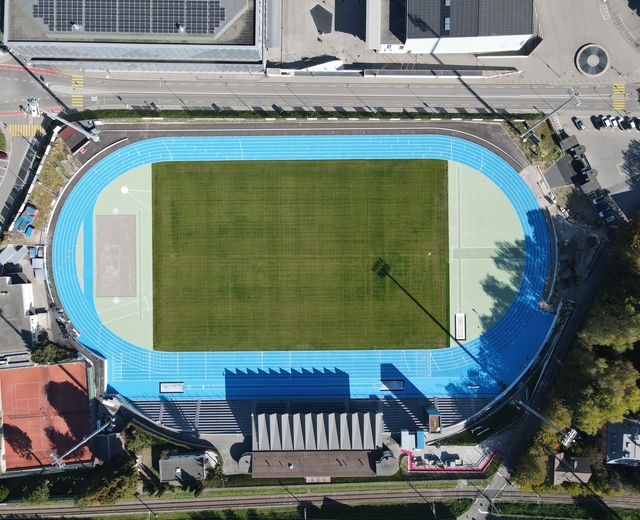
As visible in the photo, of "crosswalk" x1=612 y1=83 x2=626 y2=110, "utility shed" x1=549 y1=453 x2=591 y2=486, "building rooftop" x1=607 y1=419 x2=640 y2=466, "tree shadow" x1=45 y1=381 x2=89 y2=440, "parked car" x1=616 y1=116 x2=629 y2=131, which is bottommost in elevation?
"utility shed" x1=549 y1=453 x2=591 y2=486

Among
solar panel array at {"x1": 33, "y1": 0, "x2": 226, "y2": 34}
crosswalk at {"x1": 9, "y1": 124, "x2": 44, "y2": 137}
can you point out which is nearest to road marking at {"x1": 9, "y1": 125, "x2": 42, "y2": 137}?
crosswalk at {"x1": 9, "y1": 124, "x2": 44, "y2": 137}

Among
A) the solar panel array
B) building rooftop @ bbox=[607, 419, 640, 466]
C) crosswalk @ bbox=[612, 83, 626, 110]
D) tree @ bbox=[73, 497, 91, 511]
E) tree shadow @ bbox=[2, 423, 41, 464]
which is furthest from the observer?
crosswalk @ bbox=[612, 83, 626, 110]

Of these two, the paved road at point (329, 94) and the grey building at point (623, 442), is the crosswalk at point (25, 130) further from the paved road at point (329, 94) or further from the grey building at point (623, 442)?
the grey building at point (623, 442)

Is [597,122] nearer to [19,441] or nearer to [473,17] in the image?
[473,17]

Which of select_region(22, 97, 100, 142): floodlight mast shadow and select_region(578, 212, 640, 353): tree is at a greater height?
select_region(22, 97, 100, 142): floodlight mast shadow

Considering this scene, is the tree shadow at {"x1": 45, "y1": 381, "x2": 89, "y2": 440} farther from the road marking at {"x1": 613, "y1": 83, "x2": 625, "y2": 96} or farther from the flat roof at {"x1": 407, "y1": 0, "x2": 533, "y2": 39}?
the road marking at {"x1": 613, "y1": 83, "x2": 625, "y2": 96}

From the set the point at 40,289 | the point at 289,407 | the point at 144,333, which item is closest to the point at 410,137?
the point at 289,407
